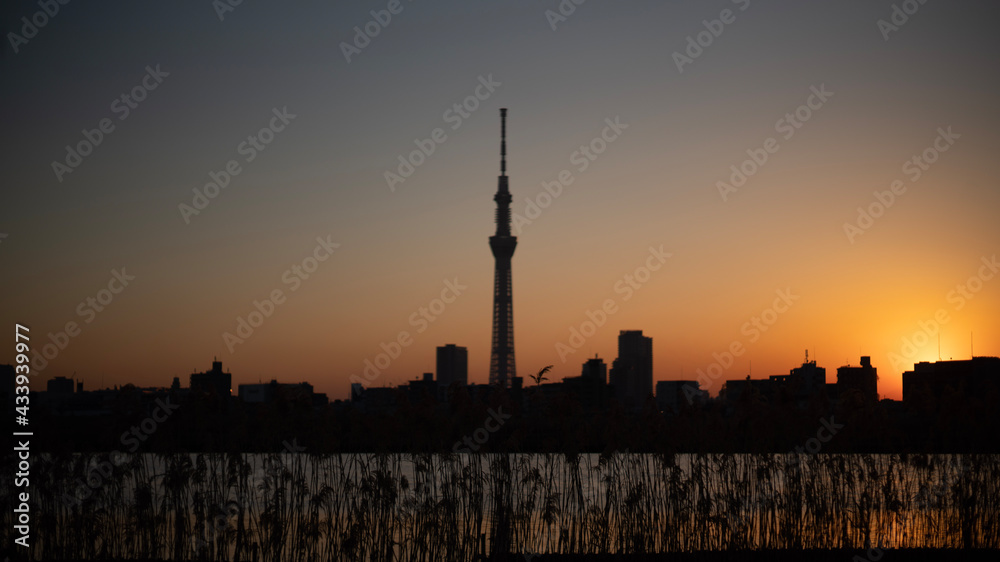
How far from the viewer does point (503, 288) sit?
168 meters

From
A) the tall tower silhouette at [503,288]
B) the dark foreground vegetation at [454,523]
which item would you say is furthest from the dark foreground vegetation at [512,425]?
the tall tower silhouette at [503,288]

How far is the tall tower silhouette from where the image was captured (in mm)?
156875

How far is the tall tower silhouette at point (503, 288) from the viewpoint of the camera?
15688cm

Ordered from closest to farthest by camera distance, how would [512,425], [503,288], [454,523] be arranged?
[454,523] < [512,425] < [503,288]

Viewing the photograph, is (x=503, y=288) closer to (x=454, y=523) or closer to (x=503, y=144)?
(x=503, y=144)

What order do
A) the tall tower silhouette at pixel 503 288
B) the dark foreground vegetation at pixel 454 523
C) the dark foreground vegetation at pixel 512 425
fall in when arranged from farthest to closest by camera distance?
the tall tower silhouette at pixel 503 288, the dark foreground vegetation at pixel 512 425, the dark foreground vegetation at pixel 454 523

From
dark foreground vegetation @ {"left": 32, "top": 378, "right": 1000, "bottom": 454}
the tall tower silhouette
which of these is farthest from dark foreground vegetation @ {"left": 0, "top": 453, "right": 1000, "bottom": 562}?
the tall tower silhouette

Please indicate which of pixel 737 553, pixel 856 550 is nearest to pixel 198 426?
pixel 737 553

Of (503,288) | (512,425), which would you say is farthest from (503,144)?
(512,425)

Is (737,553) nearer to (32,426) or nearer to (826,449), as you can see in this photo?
(826,449)

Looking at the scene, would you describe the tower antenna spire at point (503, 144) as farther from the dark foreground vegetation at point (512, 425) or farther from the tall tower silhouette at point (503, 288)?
the dark foreground vegetation at point (512, 425)

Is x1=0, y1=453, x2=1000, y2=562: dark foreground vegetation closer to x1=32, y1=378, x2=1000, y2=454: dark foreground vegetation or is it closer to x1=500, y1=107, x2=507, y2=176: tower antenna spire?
x1=32, y1=378, x2=1000, y2=454: dark foreground vegetation

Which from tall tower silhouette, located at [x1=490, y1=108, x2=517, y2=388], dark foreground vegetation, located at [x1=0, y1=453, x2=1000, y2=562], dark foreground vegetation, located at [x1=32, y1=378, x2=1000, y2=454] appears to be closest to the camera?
dark foreground vegetation, located at [x1=0, y1=453, x2=1000, y2=562]

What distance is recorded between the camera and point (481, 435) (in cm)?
2025
